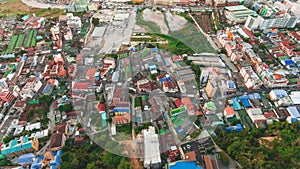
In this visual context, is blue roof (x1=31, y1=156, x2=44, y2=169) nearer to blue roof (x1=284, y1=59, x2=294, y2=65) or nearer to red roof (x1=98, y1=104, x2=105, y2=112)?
red roof (x1=98, y1=104, x2=105, y2=112)

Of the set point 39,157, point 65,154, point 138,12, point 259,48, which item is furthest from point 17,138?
point 259,48

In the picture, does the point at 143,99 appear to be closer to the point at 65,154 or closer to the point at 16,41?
the point at 65,154

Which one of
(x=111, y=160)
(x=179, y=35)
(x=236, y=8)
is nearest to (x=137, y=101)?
(x=111, y=160)

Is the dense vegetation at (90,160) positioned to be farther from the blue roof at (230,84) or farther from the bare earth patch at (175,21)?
the bare earth patch at (175,21)

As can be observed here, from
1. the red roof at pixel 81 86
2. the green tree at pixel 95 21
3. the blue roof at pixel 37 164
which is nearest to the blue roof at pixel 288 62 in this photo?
the red roof at pixel 81 86

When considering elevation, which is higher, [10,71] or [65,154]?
[10,71]

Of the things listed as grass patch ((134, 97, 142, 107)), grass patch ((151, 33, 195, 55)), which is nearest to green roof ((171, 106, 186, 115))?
grass patch ((134, 97, 142, 107))

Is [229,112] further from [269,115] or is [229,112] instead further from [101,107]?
[101,107]
